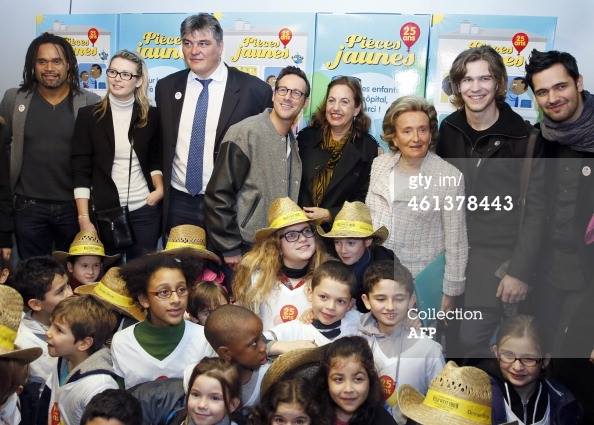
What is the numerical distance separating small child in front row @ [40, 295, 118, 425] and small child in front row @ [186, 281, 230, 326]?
36 cm

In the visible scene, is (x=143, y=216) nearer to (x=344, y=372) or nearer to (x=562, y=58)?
(x=344, y=372)

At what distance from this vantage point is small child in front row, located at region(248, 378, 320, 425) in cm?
289

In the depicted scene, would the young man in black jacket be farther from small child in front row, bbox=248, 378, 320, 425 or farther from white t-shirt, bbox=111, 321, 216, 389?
white t-shirt, bbox=111, 321, 216, 389

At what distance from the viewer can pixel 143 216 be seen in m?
4.39

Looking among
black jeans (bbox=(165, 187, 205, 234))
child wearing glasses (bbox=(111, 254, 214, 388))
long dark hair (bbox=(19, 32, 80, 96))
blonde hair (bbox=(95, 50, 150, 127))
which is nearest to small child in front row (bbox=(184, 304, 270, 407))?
child wearing glasses (bbox=(111, 254, 214, 388))

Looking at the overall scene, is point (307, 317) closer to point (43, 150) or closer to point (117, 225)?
point (117, 225)

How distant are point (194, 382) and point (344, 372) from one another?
54 cm

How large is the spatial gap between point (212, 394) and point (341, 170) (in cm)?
140

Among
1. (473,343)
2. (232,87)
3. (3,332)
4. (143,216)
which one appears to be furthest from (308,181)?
(3,332)

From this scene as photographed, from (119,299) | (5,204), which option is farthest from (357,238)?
(5,204)

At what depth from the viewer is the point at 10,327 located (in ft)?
10.2

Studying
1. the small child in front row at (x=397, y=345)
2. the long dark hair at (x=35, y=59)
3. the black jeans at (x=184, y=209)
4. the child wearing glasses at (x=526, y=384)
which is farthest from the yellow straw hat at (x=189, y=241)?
the child wearing glasses at (x=526, y=384)

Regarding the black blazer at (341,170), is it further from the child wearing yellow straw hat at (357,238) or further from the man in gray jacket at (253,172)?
the child wearing yellow straw hat at (357,238)

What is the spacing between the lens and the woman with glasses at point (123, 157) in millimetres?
4328
